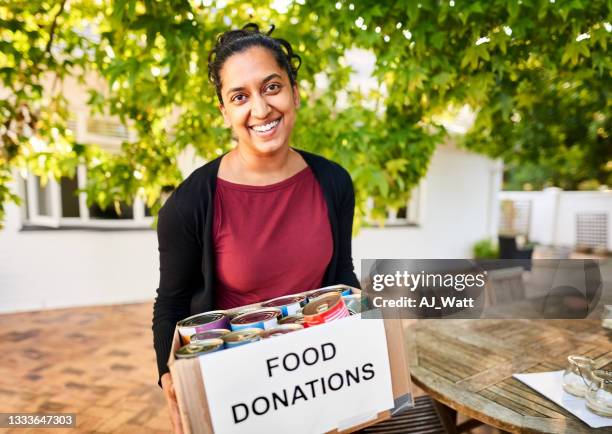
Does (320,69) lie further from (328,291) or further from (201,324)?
(201,324)

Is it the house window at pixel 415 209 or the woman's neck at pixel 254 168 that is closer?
the woman's neck at pixel 254 168

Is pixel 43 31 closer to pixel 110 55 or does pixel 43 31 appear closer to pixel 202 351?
pixel 110 55

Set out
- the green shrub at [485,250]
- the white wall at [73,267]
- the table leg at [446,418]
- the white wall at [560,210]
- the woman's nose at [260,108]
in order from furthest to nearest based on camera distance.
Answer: the white wall at [560,210] → the green shrub at [485,250] → the white wall at [73,267] → the table leg at [446,418] → the woman's nose at [260,108]

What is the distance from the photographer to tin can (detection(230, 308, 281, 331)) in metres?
0.99

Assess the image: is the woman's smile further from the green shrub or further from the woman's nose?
the green shrub

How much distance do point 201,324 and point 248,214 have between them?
0.46 m

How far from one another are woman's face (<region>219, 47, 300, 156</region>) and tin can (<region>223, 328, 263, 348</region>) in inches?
24.4

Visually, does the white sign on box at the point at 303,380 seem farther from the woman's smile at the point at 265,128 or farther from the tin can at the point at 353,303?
the woman's smile at the point at 265,128

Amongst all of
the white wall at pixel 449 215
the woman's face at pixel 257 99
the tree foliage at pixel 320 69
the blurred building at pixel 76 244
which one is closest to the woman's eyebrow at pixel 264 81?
the woman's face at pixel 257 99

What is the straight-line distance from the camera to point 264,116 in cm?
125

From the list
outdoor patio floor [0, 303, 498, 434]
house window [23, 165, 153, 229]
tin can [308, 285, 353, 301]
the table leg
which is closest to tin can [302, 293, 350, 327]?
tin can [308, 285, 353, 301]

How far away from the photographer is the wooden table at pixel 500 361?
1.52 m

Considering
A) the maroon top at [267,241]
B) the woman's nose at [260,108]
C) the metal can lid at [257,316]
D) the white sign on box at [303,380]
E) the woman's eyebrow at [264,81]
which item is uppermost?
the woman's eyebrow at [264,81]

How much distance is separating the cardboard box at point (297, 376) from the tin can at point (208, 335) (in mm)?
48
